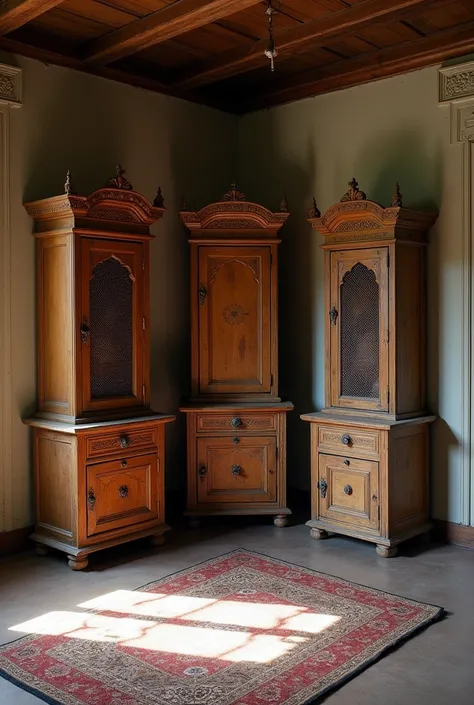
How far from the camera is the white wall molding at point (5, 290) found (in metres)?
4.13

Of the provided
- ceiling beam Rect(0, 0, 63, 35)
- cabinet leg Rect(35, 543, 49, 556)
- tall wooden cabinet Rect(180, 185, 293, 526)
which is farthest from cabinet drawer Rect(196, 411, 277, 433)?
ceiling beam Rect(0, 0, 63, 35)

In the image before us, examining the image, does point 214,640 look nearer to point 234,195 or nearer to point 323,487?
point 323,487

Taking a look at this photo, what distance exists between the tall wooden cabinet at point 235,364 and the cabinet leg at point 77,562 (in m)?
0.92

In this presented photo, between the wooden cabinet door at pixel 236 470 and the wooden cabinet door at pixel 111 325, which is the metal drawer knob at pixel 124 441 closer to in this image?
the wooden cabinet door at pixel 111 325

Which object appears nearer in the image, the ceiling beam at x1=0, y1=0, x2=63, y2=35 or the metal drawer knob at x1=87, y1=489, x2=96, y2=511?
the ceiling beam at x1=0, y1=0, x2=63, y2=35

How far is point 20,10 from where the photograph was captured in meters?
3.62

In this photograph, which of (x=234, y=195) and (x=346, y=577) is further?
(x=234, y=195)

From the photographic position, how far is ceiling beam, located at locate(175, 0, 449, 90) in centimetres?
378

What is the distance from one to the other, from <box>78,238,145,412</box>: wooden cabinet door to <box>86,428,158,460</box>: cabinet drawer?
0.59ft

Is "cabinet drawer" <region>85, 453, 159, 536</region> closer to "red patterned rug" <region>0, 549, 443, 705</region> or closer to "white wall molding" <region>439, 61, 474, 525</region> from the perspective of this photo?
"red patterned rug" <region>0, 549, 443, 705</region>

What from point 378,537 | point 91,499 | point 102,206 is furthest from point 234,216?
point 378,537

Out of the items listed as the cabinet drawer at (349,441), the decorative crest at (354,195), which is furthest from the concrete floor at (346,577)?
the decorative crest at (354,195)

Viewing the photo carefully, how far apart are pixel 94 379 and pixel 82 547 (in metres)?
0.92

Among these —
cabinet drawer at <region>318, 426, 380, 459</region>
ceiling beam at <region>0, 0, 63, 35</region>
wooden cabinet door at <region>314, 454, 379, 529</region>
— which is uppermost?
ceiling beam at <region>0, 0, 63, 35</region>
